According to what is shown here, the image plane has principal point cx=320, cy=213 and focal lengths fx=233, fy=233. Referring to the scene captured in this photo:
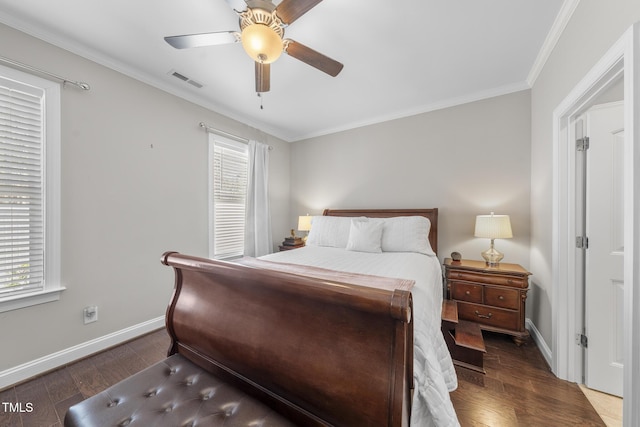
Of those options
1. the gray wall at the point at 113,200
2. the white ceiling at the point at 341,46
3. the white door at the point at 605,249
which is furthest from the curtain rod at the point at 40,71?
the white door at the point at 605,249

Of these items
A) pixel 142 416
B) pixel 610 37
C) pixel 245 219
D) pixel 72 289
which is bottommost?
pixel 142 416

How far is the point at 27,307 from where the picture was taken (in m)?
1.75

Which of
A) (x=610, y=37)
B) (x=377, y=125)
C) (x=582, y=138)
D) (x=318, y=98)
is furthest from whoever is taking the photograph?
→ (x=377, y=125)

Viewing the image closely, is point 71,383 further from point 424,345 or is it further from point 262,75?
point 262,75

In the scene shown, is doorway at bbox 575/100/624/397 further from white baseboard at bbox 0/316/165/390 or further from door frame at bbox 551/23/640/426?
white baseboard at bbox 0/316/165/390

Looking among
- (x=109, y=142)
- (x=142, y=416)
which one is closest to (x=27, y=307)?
(x=109, y=142)

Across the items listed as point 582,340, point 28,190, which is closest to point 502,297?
point 582,340

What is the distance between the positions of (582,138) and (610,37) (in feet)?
2.36

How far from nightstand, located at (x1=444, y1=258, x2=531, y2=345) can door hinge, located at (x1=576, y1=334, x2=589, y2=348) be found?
436 mm

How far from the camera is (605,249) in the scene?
5.09 feet

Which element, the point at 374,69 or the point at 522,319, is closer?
the point at 522,319

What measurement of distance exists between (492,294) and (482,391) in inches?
37.2

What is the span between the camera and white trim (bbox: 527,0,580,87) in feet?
5.11

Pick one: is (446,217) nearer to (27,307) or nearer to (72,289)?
(72,289)
